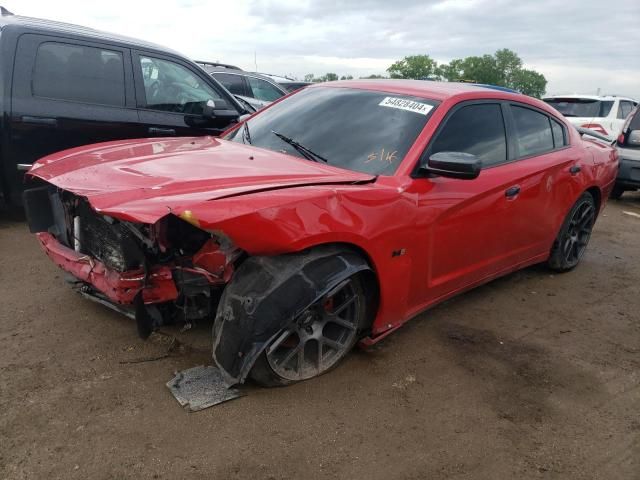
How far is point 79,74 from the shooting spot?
15.5ft

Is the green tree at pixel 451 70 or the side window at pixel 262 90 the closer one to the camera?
the side window at pixel 262 90

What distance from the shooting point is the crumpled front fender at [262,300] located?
241cm

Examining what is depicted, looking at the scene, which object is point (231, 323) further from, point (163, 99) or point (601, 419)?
point (163, 99)

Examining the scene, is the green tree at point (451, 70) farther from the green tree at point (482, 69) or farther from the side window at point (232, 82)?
the side window at point (232, 82)

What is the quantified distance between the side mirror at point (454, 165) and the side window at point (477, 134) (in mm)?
183

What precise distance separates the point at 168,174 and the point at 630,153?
8.02 metres

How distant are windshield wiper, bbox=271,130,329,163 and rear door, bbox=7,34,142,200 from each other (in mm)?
2165

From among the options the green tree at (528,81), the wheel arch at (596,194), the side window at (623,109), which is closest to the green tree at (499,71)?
the green tree at (528,81)

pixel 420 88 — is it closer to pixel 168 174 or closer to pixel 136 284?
pixel 168 174

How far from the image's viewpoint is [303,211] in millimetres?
2451

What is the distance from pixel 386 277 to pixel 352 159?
73 centimetres

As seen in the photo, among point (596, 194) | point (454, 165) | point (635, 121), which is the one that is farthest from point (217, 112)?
point (635, 121)

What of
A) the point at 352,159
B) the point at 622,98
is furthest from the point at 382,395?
the point at 622,98

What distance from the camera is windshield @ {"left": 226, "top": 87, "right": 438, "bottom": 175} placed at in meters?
3.09
